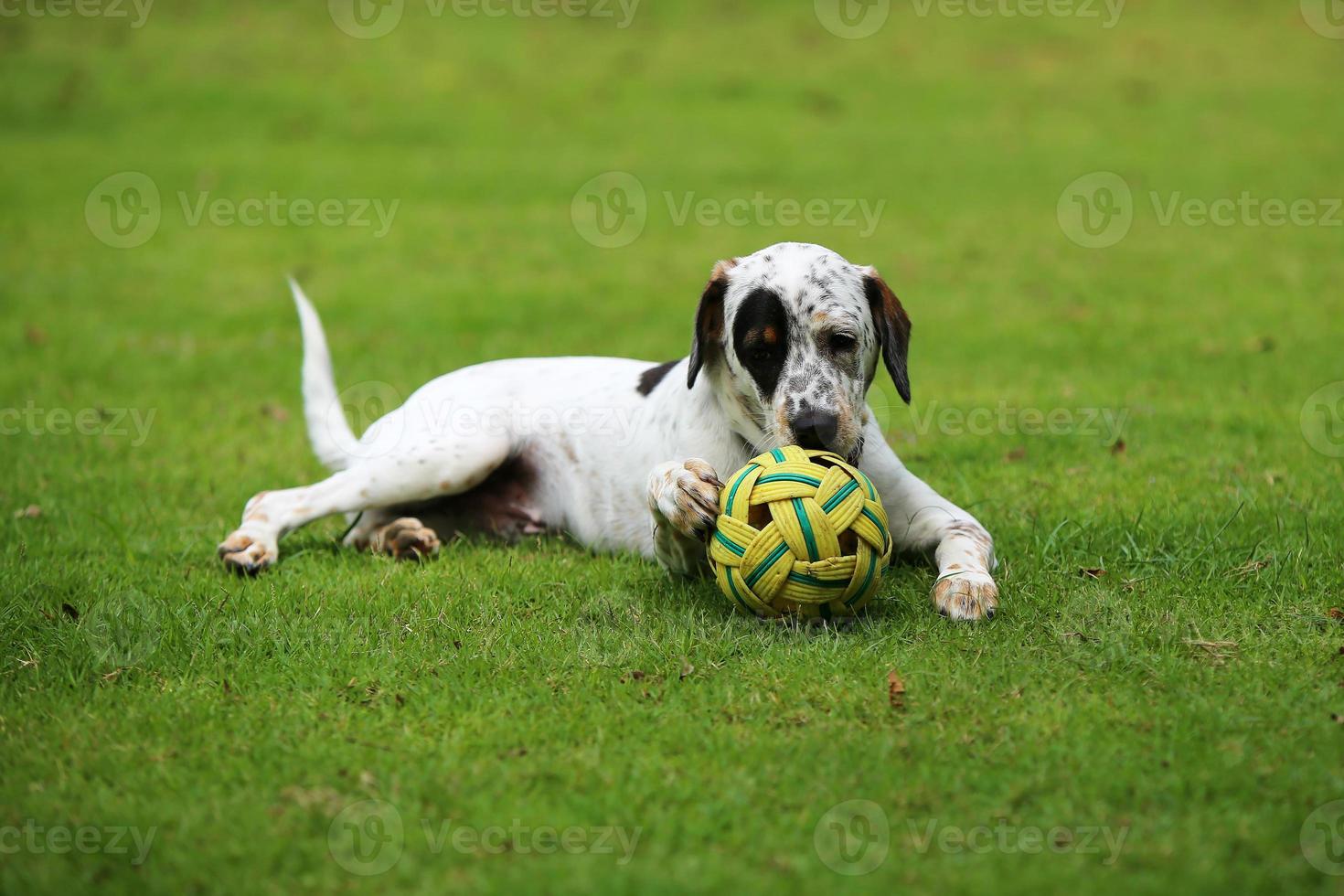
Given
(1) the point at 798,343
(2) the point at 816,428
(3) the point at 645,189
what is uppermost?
(3) the point at 645,189

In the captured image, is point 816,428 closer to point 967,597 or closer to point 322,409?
point 967,597

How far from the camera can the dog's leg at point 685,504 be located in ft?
14.2

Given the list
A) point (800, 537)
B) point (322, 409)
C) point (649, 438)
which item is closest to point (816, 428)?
point (800, 537)

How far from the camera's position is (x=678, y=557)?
4762 mm

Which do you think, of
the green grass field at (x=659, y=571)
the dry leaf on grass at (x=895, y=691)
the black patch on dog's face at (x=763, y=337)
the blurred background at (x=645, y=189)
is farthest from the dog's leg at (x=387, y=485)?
the dry leaf on grass at (x=895, y=691)

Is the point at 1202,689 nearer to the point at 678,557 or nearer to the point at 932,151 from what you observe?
the point at 678,557

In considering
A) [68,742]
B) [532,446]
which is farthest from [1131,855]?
[532,446]

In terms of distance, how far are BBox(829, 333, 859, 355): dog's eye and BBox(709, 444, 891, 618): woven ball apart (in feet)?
1.63

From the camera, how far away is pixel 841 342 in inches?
181

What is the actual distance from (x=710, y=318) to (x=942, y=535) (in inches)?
47.3

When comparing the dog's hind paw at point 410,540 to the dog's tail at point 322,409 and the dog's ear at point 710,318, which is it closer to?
the dog's tail at point 322,409

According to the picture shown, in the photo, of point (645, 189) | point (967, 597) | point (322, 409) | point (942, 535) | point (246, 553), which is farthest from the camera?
point (645, 189)

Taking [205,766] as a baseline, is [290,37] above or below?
above

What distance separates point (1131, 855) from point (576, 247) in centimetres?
1121
